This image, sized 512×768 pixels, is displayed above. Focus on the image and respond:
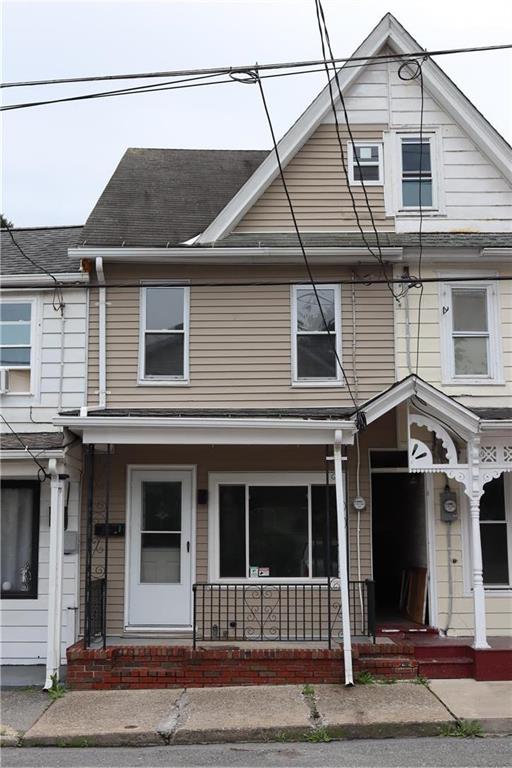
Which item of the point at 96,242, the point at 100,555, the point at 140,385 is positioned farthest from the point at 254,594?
the point at 96,242

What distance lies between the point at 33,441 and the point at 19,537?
1.62 m

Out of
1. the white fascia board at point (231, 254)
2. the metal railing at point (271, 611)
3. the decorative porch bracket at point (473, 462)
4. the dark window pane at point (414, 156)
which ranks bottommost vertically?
the metal railing at point (271, 611)

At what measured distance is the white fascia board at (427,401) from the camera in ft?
31.7

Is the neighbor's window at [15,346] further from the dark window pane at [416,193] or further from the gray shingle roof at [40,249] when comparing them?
the dark window pane at [416,193]

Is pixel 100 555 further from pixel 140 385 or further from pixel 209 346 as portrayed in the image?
pixel 209 346

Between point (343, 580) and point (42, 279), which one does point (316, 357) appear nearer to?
point (343, 580)

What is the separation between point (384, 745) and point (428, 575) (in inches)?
153

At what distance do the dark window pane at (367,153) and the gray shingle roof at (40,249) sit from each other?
180 inches

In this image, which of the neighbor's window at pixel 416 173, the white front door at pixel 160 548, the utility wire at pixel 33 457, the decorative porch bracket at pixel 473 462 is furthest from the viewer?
the neighbor's window at pixel 416 173

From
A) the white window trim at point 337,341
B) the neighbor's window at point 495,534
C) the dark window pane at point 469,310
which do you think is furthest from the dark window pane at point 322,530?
the dark window pane at point 469,310

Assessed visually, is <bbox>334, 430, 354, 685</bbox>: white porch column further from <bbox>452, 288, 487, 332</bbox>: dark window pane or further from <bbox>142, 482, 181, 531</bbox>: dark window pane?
<bbox>452, 288, 487, 332</bbox>: dark window pane

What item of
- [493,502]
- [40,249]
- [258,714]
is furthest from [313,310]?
[258,714]

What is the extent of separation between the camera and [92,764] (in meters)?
6.87

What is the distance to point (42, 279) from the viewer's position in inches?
452
